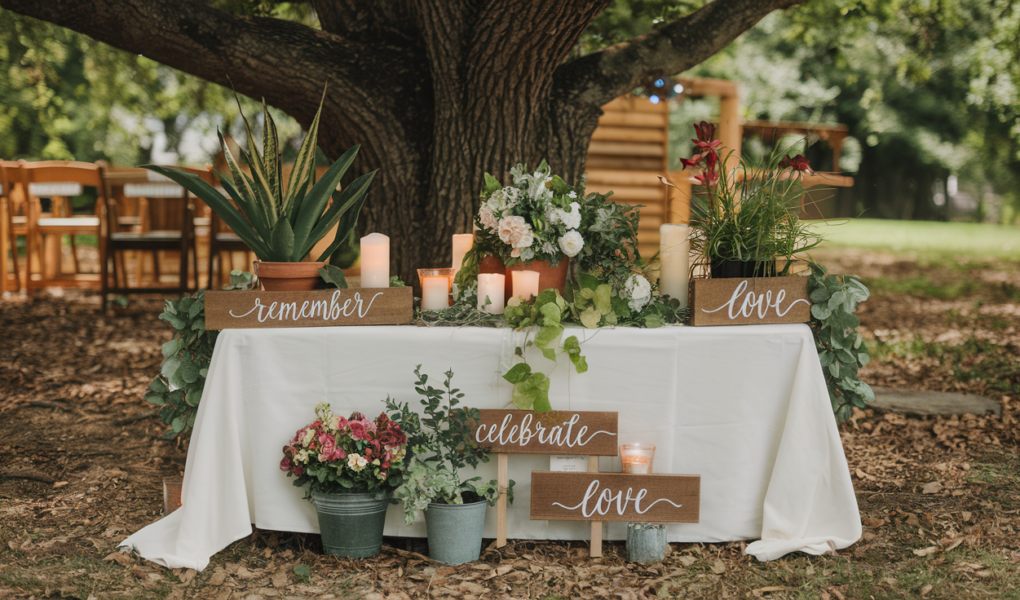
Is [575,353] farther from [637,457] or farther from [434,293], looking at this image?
[434,293]

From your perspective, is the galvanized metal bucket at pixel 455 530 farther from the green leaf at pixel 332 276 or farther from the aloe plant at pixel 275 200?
the aloe plant at pixel 275 200

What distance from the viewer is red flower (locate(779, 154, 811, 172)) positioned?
2451 mm

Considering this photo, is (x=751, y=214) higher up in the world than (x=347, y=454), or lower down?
higher up

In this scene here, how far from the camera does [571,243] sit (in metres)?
2.42

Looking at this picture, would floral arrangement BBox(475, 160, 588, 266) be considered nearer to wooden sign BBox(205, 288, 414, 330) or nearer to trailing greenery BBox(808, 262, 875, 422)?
wooden sign BBox(205, 288, 414, 330)

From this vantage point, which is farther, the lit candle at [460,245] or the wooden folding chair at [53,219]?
the wooden folding chair at [53,219]

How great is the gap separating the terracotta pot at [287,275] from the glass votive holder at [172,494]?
771 millimetres

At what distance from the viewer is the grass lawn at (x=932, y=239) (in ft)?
43.1

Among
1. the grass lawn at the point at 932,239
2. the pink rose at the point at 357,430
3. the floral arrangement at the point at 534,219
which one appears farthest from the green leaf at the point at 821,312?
the grass lawn at the point at 932,239

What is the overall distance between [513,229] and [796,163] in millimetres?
928

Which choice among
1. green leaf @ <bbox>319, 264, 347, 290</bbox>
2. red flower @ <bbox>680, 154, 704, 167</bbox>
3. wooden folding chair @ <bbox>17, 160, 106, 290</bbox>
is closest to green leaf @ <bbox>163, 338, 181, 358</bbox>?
green leaf @ <bbox>319, 264, 347, 290</bbox>

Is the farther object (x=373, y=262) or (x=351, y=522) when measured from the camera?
(x=373, y=262)

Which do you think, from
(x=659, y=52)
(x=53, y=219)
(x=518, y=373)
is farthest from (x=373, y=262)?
(x=53, y=219)

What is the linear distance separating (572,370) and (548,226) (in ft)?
1.50
